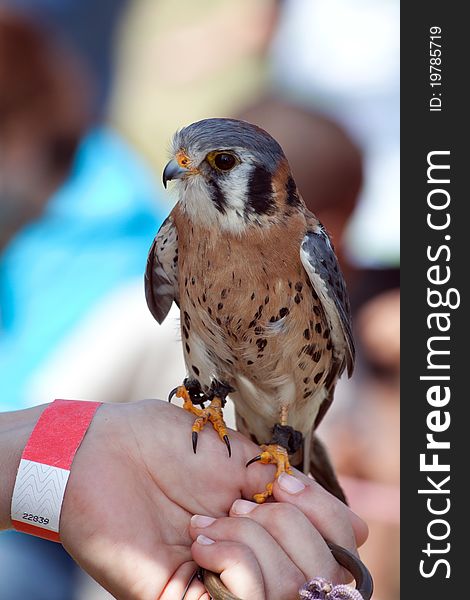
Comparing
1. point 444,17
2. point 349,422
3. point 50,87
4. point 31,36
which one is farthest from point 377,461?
point 31,36

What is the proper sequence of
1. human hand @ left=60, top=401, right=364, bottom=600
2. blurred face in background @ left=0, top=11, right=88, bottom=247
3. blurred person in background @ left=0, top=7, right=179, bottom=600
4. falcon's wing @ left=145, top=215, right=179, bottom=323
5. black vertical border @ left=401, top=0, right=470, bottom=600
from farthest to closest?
blurred face in background @ left=0, top=11, right=88, bottom=247 < black vertical border @ left=401, top=0, right=470, bottom=600 < blurred person in background @ left=0, top=7, right=179, bottom=600 < falcon's wing @ left=145, top=215, right=179, bottom=323 < human hand @ left=60, top=401, right=364, bottom=600

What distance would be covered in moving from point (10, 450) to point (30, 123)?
2151 mm

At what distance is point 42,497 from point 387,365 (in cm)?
253

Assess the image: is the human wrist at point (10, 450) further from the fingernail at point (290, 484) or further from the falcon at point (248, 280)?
the fingernail at point (290, 484)

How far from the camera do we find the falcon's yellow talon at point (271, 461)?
2.13 m

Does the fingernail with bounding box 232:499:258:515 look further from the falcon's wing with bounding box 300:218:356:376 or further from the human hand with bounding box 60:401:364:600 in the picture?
the falcon's wing with bounding box 300:218:356:376

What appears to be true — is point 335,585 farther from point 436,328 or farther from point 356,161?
point 356,161

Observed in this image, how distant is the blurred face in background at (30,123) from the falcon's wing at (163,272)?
1.37m

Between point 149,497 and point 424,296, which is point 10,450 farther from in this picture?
point 424,296

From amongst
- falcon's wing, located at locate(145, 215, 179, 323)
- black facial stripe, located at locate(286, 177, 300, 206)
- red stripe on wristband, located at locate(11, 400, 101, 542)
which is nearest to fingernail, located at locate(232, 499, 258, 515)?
red stripe on wristband, located at locate(11, 400, 101, 542)

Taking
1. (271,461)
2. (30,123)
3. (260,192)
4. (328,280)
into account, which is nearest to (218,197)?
(260,192)

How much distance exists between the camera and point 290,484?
2113mm

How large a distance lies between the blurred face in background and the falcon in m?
1.45

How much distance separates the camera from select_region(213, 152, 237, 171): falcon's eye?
6.94 ft
